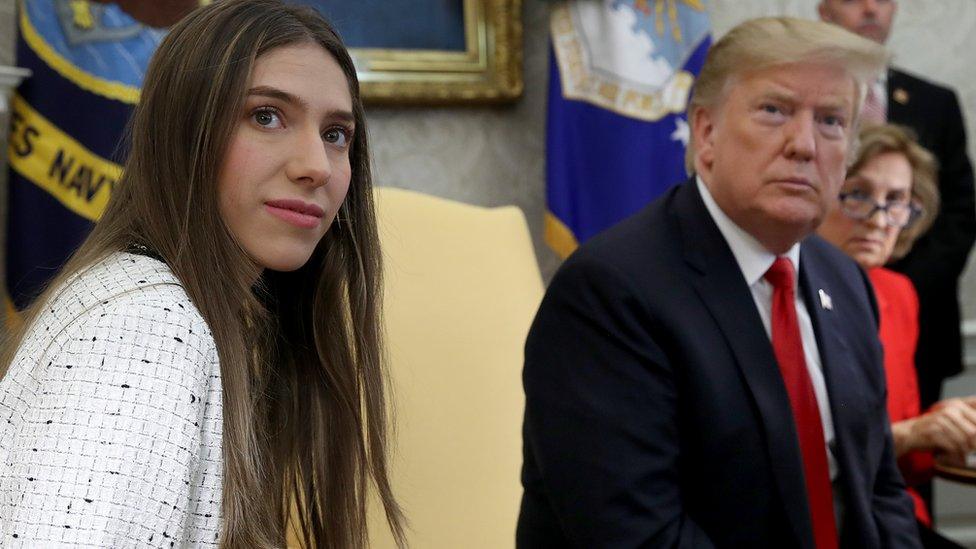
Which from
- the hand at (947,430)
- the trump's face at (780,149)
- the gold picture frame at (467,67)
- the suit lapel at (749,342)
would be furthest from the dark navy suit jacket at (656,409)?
the gold picture frame at (467,67)

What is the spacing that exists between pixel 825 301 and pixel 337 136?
1.15 meters

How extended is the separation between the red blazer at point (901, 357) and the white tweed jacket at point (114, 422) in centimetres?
188

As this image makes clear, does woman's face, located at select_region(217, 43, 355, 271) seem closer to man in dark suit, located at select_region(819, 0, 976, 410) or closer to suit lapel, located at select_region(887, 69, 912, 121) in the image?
man in dark suit, located at select_region(819, 0, 976, 410)

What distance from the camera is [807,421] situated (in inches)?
77.7

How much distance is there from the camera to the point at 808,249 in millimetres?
2281

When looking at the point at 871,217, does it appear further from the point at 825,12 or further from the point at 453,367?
the point at 825,12

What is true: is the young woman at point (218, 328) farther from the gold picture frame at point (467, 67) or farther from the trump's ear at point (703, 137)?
the gold picture frame at point (467, 67)

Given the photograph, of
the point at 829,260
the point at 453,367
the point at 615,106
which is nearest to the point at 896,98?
the point at 615,106

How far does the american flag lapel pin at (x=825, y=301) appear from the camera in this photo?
2164 millimetres

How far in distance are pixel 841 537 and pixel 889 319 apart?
112cm

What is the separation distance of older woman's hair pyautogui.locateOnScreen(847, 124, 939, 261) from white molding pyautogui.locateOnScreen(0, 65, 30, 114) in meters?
2.26

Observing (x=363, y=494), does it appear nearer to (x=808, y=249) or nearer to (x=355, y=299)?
(x=355, y=299)

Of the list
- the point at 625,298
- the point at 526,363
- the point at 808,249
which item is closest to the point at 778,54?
the point at 808,249

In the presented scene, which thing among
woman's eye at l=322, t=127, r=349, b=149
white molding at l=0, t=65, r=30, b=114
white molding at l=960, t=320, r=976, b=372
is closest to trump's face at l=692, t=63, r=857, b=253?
woman's eye at l=322, t=127, r=349, b=149
